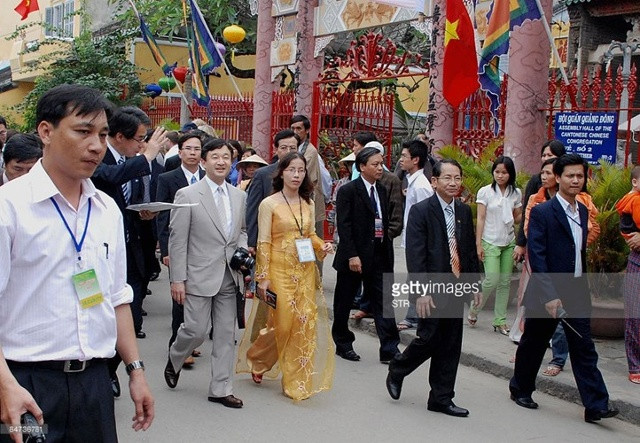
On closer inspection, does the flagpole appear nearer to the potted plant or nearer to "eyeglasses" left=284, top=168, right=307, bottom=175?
the potted plant

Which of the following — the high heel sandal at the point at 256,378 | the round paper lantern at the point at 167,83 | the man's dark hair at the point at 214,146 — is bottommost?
the high heel sandal at the point at 256,378

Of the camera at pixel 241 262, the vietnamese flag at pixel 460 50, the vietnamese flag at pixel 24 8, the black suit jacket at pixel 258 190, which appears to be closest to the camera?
the camera at pixel 241 262

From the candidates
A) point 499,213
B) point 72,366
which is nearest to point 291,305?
point 499,213

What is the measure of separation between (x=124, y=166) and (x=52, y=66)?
794 inches

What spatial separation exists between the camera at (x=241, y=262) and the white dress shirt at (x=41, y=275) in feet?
10.8

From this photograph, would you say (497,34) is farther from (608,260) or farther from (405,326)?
(405,326)

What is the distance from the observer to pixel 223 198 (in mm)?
6391

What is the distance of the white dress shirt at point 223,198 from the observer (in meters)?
6.35

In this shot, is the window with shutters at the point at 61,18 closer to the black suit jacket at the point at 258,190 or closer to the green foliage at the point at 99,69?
the green foliage at the point at 99,69

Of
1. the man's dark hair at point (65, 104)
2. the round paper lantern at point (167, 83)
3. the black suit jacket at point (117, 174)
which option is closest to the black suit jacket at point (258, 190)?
the black suit jacket at point (117, 174)

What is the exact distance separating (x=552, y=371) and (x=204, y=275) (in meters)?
2.92

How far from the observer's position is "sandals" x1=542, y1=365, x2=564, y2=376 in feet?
22.9

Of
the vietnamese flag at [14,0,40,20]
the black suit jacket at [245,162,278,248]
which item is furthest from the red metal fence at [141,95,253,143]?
the black suit jacket at [245,162,278,248]

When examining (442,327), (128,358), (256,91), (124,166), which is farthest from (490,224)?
(256,91)
